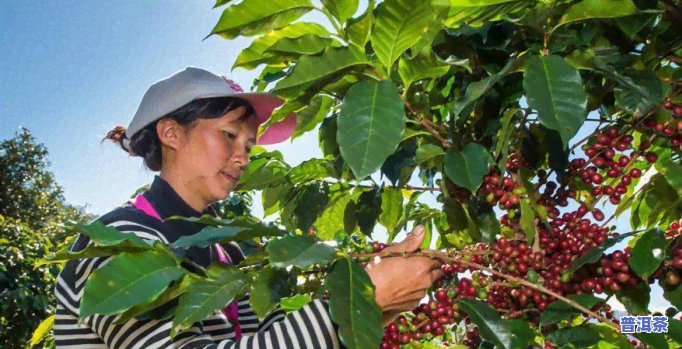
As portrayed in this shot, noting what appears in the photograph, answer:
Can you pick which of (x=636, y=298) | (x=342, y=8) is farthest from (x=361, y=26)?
(x=636, y=298)

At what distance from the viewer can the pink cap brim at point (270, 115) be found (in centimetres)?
163

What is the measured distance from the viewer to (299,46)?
38.6 inches

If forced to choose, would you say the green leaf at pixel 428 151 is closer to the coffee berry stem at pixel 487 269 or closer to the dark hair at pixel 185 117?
the coffee berry stem at pixel 487 269

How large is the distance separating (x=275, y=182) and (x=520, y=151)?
0.66 m

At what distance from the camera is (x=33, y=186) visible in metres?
18.5

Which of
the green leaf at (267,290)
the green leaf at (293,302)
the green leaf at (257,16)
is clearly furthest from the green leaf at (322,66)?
the green leaf at (293,302)

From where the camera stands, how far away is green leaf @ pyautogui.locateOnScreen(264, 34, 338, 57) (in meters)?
0.97

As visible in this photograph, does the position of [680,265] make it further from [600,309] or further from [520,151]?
[520,151]

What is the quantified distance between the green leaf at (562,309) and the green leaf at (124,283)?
2.13ft

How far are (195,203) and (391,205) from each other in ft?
1.81

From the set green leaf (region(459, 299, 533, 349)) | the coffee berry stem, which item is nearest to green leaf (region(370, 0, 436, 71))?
the coffee berry stem

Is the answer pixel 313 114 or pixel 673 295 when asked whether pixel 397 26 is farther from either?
pixel 673 295

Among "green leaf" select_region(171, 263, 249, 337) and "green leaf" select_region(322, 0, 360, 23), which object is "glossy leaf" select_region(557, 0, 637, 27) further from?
"green leaf" select_region(171, 263, 249, 337)

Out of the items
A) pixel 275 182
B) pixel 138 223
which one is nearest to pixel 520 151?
pixel 275 182
